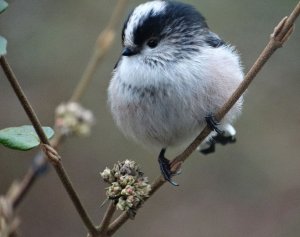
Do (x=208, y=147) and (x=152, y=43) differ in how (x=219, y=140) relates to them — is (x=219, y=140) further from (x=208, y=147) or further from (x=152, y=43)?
(x=152, y=43)

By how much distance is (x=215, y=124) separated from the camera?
2.75m

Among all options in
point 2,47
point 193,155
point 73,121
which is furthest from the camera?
point 193,155

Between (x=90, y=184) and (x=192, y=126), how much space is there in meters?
2.97

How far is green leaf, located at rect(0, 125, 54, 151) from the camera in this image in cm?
171

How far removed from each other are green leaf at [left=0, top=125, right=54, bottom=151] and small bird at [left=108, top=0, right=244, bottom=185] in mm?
942

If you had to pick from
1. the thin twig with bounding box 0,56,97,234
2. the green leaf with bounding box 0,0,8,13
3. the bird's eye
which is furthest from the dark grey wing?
the green leaf with bounding box 0,0,8,13

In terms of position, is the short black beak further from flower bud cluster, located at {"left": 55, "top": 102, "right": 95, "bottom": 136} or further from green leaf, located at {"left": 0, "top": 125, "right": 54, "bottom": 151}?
green leaf, located at {"left": 0, "top": 125, "right": 54, "bottom": 151}

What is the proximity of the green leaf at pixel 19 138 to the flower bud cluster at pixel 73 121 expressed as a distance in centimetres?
46

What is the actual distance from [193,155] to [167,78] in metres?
3.04

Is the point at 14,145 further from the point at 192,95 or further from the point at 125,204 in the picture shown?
the point at 192,95

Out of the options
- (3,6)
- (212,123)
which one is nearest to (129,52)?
(212,123)

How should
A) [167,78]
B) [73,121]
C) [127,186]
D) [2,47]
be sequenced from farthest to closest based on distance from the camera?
[167,78] → [73,121] → [127,186] → [2,47]

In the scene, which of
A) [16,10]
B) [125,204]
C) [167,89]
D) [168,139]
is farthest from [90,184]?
[125,204]

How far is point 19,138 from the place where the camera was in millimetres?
1752
